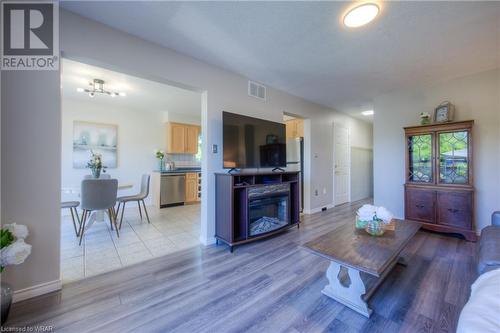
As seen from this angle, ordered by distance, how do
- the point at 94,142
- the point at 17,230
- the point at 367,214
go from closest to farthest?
1. the point at 17,230
2. the point at 367,214
3. the point at 94,142

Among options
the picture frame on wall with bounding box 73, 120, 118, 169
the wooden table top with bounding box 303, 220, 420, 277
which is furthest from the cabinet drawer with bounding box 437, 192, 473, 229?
the picture frame on wall with bounding box 73, 120, 118, 169

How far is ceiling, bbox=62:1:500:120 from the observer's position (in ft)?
5.74

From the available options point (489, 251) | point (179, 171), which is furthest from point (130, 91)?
point (489, 251)

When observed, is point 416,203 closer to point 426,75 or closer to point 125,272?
point 426,75

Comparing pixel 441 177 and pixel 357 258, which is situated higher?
pixel 441 177

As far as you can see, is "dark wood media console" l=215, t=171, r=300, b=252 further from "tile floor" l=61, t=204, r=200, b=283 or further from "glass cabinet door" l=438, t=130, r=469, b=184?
"glass cabinet door" l=438, t=130, r=469, b=184

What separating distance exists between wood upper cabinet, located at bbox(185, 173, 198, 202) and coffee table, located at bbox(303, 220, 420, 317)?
4153 mm

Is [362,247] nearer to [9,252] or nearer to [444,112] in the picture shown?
[9,252]

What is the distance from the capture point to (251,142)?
2.89 meters

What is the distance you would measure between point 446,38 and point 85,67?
442 centimetres

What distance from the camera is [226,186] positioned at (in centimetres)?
251

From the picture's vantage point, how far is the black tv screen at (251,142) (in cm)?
268

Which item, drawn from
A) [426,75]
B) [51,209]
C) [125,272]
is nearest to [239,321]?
[125,272]
